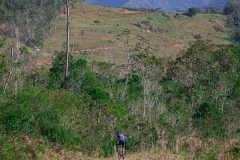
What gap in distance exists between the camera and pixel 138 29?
63312mm

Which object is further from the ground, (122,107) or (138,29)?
(122,107)

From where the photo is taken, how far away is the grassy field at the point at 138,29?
180 ft

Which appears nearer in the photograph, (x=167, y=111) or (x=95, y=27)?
(x=167, y=111)

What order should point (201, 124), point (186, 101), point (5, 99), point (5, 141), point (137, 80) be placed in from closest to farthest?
point (5, 141), point (5, 99), point (201, 124), point (186, 101), point (137, 80)

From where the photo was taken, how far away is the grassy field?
54938 millimetres

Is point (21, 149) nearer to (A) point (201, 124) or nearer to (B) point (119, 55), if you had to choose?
(A) point (201, 124)

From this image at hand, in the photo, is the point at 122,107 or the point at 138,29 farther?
the point at 138,29

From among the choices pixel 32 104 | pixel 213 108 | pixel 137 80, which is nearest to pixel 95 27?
pixel 137 80

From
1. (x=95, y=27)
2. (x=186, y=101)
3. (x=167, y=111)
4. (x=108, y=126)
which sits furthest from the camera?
(x=95, y=27)

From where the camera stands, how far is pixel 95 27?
206ft

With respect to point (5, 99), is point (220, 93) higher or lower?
lower

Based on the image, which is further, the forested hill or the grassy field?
the grassy field

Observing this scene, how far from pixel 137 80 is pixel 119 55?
2347 cm

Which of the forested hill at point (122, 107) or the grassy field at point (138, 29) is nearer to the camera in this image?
the forested hill at point (122, 107)
